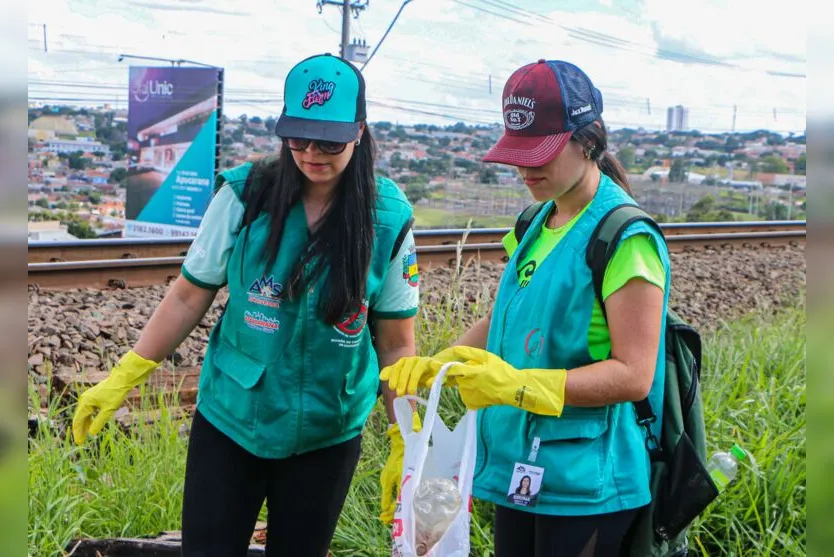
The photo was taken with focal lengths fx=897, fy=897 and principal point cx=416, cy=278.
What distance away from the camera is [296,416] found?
2.70 m

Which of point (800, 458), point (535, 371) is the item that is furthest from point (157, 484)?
point (800, 458)

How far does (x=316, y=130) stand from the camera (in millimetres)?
2633

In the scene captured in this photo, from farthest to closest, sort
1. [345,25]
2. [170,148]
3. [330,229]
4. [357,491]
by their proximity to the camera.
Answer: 1. [345,25]
2. [170,148]
3. [357,491]
4. [330,229]

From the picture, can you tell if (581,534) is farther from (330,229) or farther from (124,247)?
(124,247)

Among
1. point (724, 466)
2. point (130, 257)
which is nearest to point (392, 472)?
point (724, 466)

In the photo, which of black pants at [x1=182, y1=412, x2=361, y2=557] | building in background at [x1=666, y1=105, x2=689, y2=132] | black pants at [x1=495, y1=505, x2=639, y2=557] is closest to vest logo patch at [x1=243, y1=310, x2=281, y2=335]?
black pants at [x1=182, y1=412, x2=361, y2=557]

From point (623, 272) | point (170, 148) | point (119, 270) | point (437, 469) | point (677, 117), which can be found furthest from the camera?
point (677, 117)

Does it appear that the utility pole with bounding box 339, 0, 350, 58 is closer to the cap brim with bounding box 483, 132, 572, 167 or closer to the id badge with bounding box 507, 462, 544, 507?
the cap brim with bounding box 483, 132, 572, 167

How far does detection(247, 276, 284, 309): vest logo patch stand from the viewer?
2.67 m

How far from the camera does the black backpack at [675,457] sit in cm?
239

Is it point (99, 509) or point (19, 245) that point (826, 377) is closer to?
point (19, 245)

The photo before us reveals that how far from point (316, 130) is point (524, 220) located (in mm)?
682

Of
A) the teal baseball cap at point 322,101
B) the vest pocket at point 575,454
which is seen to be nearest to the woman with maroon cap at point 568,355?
the vest pocket at point 575,454

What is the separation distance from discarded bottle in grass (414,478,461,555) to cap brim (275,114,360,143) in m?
1.03
